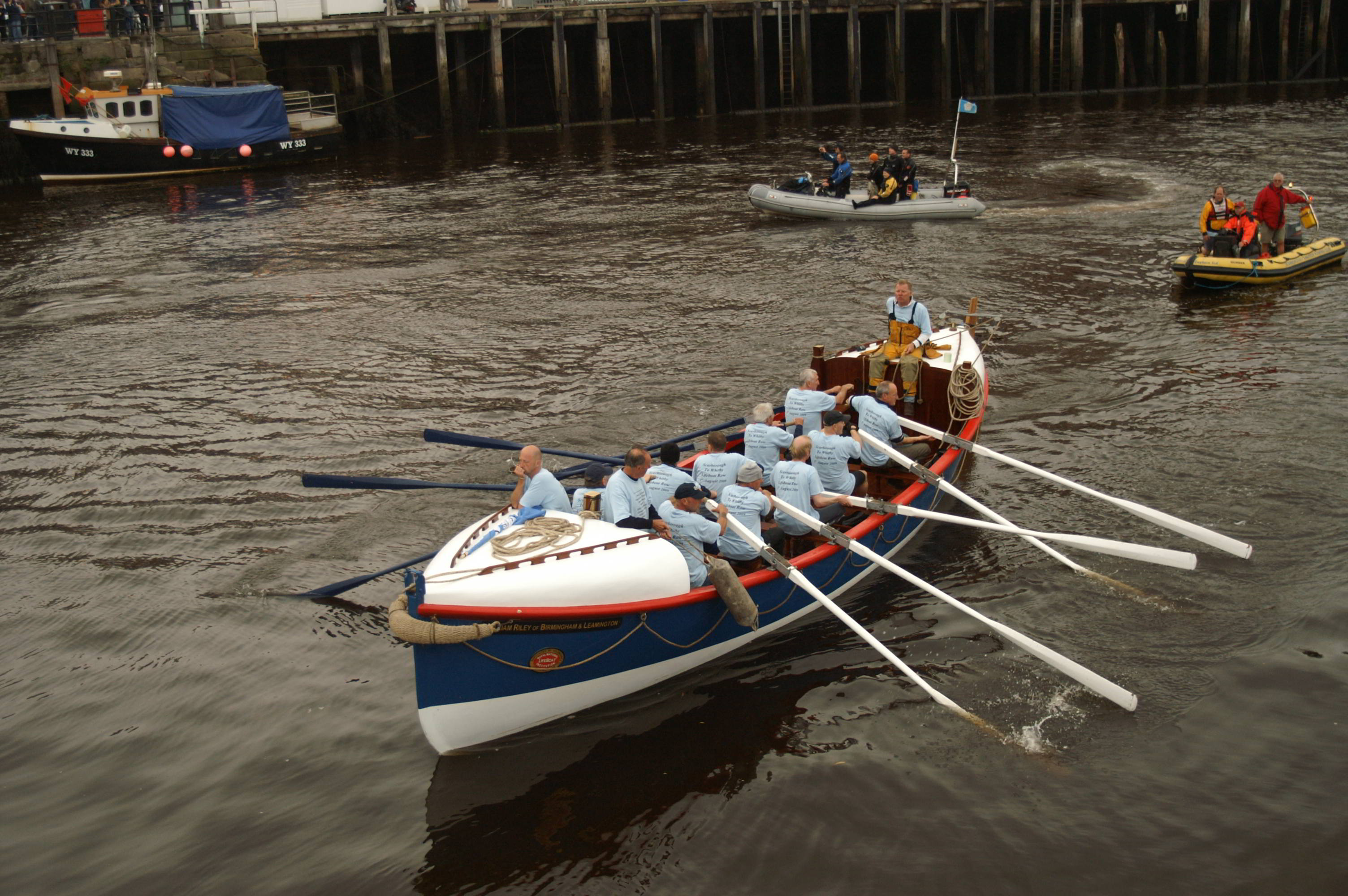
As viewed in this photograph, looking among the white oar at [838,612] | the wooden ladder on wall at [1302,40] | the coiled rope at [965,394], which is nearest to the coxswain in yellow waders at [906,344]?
the coiled rope at [965,394]

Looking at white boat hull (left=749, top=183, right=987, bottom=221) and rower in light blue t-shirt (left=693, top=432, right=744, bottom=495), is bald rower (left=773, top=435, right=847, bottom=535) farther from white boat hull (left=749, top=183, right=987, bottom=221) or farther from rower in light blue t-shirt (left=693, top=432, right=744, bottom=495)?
white boat hull (left=749, top=183, right=987, bottom=221)

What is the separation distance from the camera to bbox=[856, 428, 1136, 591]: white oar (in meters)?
10.4

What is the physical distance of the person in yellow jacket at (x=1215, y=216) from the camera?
1872 centimetres

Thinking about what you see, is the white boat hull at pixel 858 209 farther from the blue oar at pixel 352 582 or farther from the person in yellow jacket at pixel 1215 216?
the blue oar at pixel 352 582

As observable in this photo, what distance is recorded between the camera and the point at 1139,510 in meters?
9.83

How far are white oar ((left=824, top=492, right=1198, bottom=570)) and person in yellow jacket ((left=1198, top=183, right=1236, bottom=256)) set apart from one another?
1039cm

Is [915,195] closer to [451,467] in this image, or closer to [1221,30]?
[451,467]

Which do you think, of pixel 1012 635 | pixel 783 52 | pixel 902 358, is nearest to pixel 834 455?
pixel 1012 635

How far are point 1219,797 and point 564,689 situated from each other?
4577 millimetres

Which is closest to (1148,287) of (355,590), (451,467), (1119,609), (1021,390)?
(1021,390)

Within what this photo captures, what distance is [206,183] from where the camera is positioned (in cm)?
3372

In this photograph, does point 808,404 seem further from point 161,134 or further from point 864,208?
point 161,134

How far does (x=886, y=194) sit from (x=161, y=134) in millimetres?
22059

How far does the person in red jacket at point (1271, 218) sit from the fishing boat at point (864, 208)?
6405 mm
